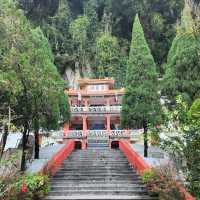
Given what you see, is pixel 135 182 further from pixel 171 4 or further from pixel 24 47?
pixel 171 4

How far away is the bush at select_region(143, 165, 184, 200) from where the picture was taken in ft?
32.1

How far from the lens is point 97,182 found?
45.5 feet

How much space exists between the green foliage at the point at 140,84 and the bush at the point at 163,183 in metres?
7.36

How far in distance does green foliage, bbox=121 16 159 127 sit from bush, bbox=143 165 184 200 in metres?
7.36

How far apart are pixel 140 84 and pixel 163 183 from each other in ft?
32.1

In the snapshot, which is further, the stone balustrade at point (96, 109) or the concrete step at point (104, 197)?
the stone balustrade at point (96, 109)

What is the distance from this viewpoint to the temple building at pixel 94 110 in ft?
102

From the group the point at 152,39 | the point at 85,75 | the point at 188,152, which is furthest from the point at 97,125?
the point at 188,152

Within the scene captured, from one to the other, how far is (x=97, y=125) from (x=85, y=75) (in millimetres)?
9047

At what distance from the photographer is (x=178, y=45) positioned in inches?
677

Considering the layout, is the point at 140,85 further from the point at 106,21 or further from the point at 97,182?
the point at 106,21

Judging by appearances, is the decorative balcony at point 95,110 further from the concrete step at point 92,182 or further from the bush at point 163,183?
the bush at point 163,183

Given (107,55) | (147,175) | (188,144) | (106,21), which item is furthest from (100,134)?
(188,144)

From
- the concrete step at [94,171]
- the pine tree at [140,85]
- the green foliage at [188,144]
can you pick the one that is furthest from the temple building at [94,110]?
the green foliage at [188,144]
